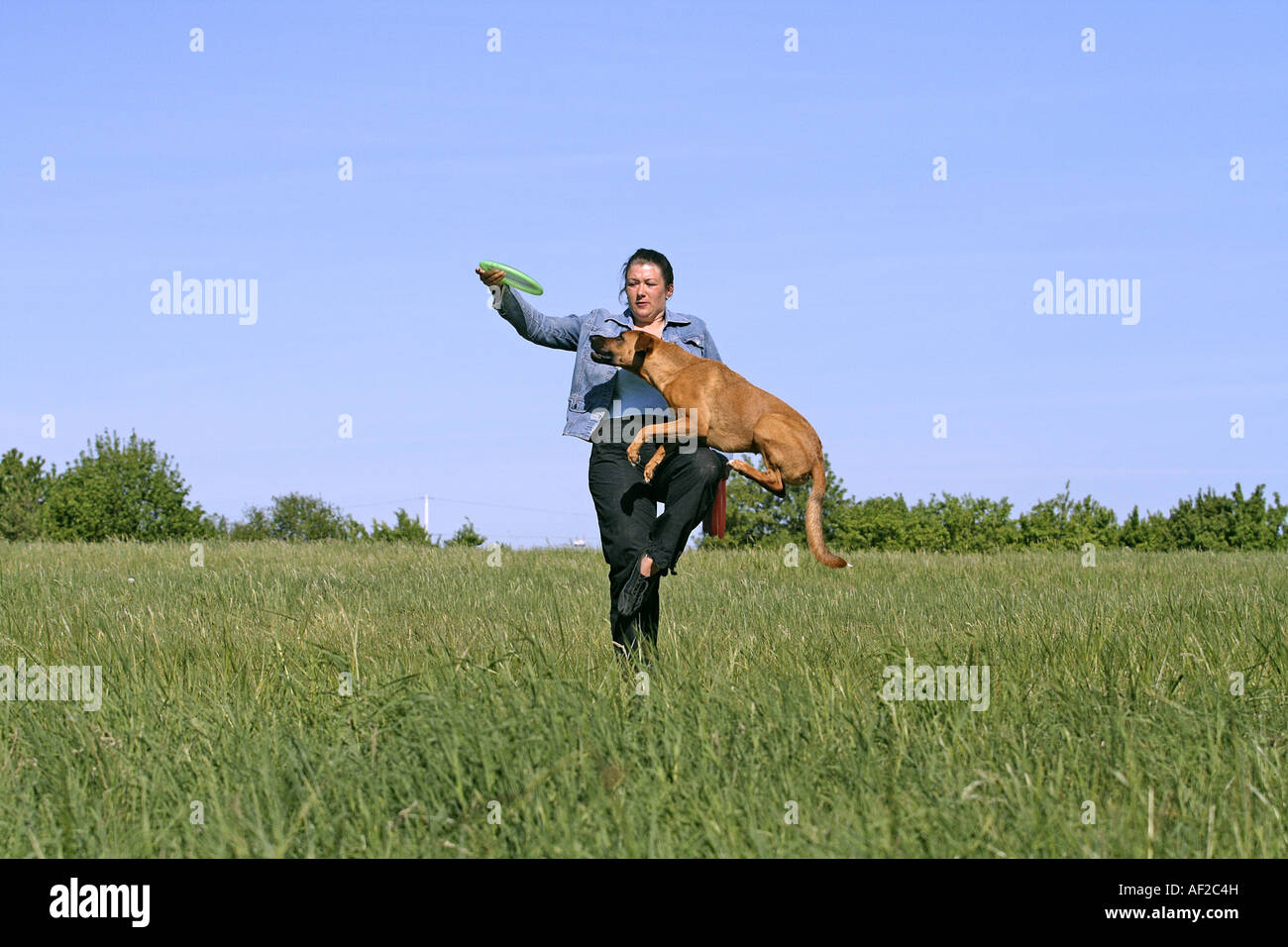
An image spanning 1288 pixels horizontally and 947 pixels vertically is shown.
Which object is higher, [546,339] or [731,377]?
[546,339]

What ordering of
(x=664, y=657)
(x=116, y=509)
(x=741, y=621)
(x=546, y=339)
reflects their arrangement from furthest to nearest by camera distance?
(x=116, y=509)
(x=741, y=621)
(x=546, y=339)
(x=664, y=657)

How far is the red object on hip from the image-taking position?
21.7 feet

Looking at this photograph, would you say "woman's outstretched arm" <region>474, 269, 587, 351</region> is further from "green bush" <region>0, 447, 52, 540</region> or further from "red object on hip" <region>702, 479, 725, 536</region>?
"green bush" <region>0, 447, 52, 540</region>

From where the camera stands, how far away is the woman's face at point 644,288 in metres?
6.85

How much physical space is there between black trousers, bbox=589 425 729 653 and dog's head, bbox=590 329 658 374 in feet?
1.86

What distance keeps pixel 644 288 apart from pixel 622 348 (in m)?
1.02

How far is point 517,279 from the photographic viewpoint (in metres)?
6.81

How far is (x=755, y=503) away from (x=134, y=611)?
2725 centimetres

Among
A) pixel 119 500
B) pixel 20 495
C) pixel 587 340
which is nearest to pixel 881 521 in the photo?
pixel 587 340

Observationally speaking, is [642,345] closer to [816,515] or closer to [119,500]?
[816,515]

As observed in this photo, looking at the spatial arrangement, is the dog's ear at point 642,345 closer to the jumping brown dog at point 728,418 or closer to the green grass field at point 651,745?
the jumping brown dog at point 728,418

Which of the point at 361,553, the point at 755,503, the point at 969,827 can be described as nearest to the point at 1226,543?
the point at 755,503
